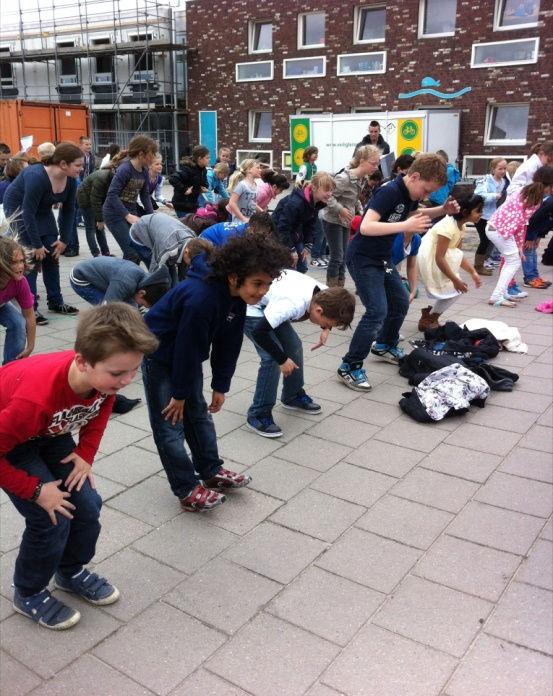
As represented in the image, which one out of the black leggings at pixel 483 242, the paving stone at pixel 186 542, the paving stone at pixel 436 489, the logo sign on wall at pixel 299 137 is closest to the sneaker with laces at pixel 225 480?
the paving stone at pixel 186 542

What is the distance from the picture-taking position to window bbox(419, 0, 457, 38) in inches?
787

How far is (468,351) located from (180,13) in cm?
2478

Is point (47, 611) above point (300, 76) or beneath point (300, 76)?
beneath

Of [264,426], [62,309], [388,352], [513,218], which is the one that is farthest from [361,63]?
[264,426]

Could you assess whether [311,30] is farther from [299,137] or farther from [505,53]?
[505,53]

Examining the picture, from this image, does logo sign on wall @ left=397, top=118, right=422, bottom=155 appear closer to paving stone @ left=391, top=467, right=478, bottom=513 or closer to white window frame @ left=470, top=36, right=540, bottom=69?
white window frame @ left=470, top=36, right=540, bottom=69

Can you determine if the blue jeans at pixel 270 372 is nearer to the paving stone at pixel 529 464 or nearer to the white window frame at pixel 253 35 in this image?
the paving stone at pixel 529 464

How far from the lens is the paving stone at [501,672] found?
7.39 feet

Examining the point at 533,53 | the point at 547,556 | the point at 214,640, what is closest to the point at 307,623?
the point at 214,640

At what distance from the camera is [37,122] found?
61.4 feet

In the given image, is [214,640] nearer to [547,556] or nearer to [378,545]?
[378,545]

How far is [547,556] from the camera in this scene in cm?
304

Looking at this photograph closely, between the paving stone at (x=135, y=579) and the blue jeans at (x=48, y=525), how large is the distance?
237 millimetres

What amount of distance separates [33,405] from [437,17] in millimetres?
21734
